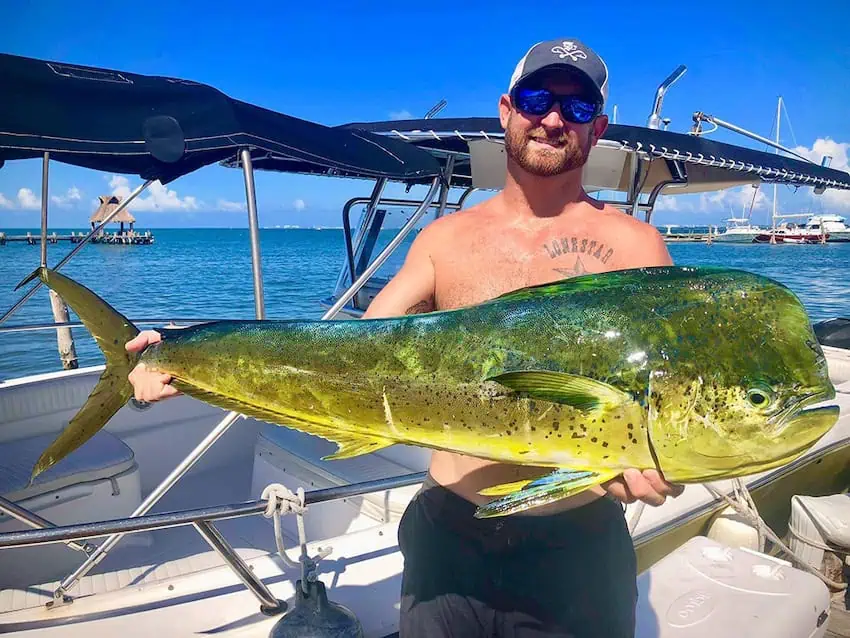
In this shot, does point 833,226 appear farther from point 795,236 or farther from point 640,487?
point 640,487

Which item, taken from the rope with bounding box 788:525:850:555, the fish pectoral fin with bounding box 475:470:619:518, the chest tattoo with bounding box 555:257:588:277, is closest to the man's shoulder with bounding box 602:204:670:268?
the chest tattoo with bounding box 555:257:588:277

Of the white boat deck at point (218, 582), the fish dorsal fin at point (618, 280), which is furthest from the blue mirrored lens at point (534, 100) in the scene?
the white boat deck at point (218, 582)

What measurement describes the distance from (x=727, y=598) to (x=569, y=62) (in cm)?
251

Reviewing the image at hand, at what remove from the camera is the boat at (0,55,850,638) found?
8.18 feet

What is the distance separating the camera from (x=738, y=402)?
133 centimetres

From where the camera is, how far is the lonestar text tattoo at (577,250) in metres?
2.02

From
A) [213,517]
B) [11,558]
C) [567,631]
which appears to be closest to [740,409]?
[567,631]

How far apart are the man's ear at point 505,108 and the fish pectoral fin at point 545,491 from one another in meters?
1.22

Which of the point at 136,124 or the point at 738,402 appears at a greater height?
the point at 136,124

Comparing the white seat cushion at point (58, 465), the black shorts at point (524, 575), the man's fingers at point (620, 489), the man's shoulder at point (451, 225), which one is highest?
the man's shoulder at point (451, 225)

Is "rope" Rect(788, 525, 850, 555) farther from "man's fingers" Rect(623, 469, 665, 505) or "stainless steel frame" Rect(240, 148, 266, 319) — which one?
"stainless steel frame" Rect(240, 148, 266, 319)

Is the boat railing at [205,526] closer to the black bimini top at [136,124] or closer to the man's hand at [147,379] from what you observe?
the man's hand at [147,379]

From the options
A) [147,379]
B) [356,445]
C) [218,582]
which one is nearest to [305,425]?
[356,445]

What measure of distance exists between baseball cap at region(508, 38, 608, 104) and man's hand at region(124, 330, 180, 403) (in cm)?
144
